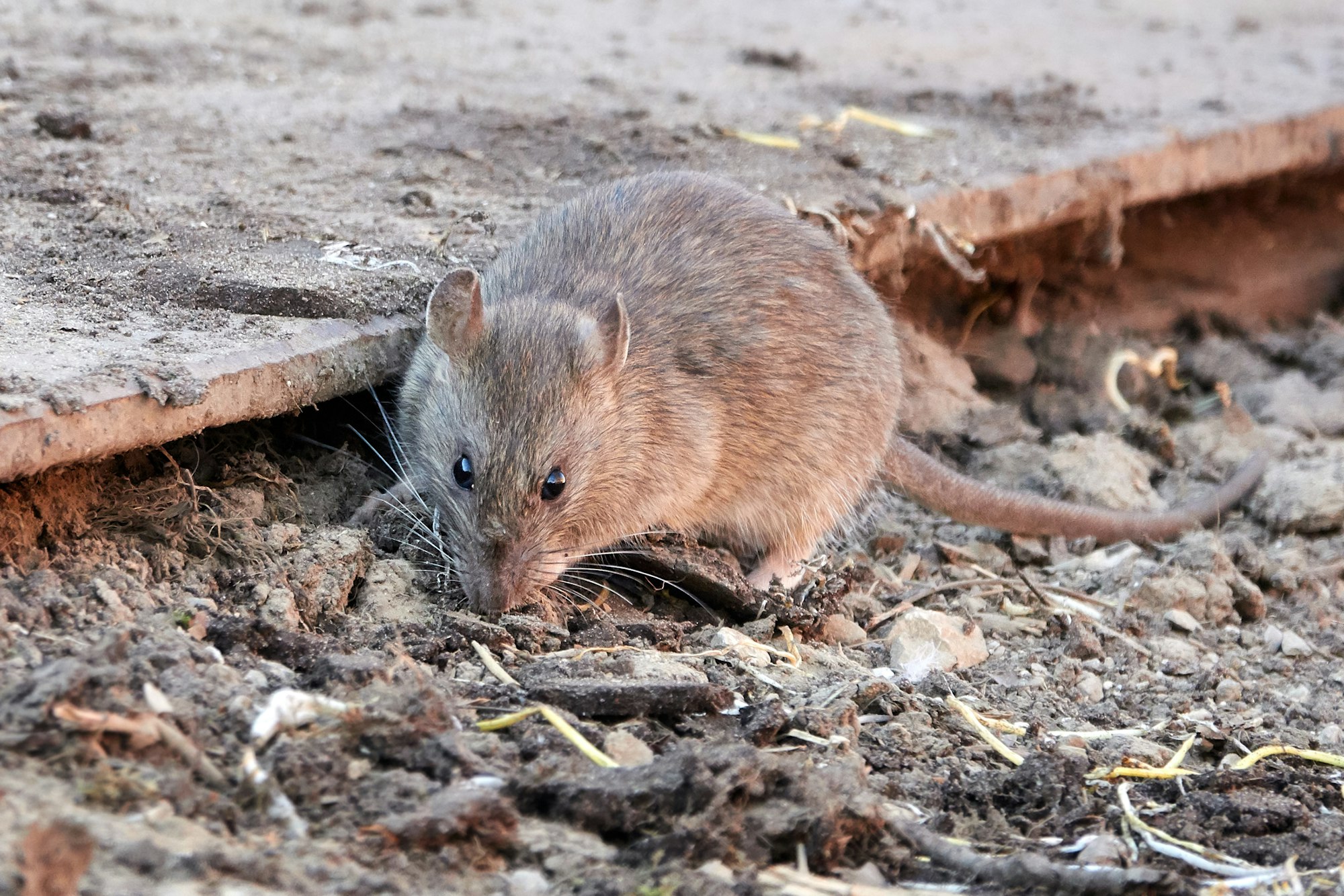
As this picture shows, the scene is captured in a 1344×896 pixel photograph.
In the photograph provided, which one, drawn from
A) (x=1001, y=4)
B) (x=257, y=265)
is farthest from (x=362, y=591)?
(x=1001, y=4)

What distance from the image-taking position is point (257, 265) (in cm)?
461

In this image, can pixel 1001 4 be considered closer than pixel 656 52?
No

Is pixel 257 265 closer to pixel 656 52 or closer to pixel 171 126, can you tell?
pixel 171 126

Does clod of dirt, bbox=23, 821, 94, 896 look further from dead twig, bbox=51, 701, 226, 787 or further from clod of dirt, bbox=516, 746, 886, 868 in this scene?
clod of dirt, bbox=516, 746, 886, 868

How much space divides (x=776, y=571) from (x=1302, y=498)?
7.74 feet

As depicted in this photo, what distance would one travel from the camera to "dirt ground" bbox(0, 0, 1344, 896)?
9.30 feet

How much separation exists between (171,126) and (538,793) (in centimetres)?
434

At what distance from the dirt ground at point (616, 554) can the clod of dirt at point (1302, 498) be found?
2 cm

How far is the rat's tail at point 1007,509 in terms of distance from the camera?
5484mm

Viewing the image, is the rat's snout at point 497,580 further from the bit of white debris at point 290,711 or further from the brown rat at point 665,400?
the bit of white debris at point 290,711

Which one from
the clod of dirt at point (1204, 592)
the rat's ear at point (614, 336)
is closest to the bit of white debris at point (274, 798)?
the rat's ear at point (614, 336)

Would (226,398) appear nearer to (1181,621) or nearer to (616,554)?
(616,554)

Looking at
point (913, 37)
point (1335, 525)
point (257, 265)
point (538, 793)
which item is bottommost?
point (1335, 525)

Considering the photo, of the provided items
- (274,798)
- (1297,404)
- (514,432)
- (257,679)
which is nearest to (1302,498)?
(1297,404)
